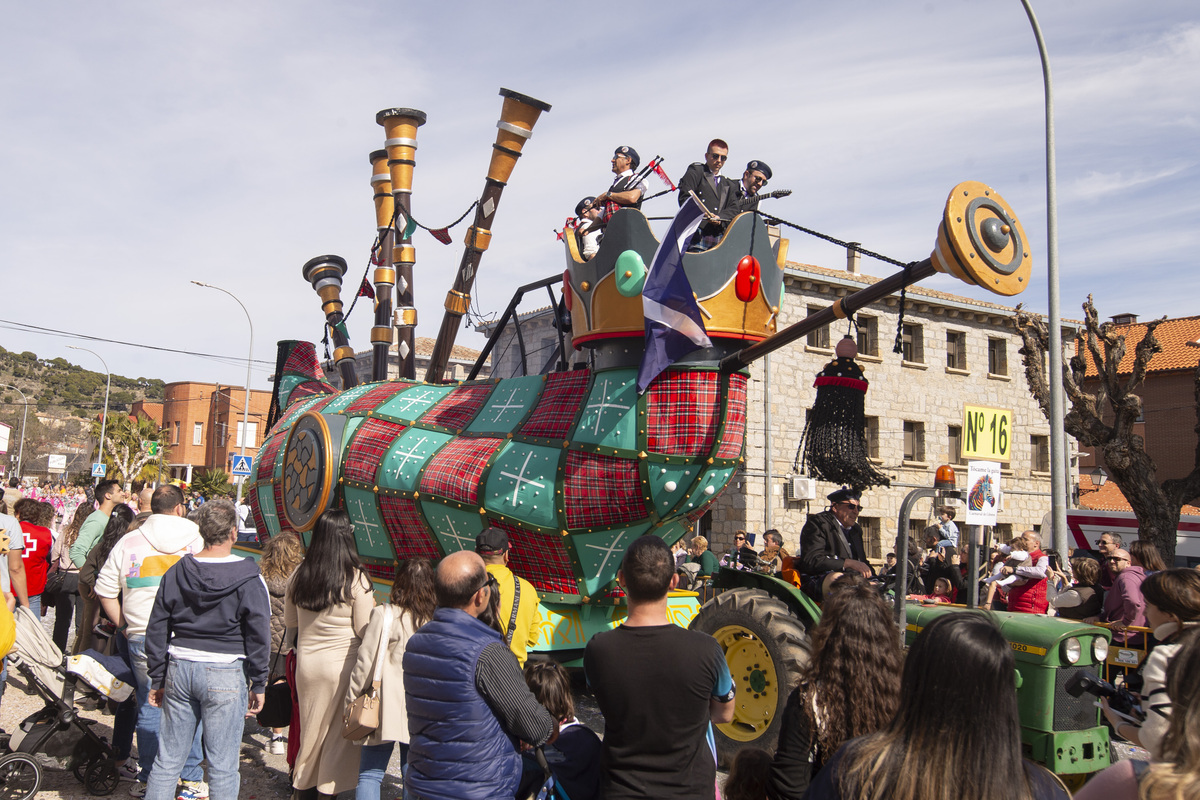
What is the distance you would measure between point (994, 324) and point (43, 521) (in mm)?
24634

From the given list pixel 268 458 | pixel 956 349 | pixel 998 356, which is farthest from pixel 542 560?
pixel 998 356

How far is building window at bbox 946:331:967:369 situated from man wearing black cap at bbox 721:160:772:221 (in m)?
20.3

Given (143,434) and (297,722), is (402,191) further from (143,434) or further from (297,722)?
(143,434)

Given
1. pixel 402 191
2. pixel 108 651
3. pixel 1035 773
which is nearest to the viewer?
pixel 1035 773

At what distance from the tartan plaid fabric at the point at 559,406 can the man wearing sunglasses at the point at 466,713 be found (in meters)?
3.47

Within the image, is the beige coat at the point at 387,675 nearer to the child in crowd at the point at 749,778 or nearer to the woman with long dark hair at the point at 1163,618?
the child in crowd at the point at 749,778

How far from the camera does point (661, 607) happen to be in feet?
9.77

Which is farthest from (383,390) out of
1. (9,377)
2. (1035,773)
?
(9,377)

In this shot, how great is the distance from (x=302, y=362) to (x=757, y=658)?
23.3ft

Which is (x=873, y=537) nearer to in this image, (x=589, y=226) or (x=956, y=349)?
(x=956, y=349)

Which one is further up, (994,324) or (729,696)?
(994,324)

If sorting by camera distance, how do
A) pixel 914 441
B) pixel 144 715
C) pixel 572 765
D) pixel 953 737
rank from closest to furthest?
pixel 953 737 → pixel 572 765 → pixel 144 715 → pixel 914 441

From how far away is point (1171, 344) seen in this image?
37531 mm

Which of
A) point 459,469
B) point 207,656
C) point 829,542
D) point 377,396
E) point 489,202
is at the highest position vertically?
point 489,202
